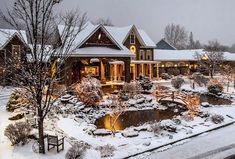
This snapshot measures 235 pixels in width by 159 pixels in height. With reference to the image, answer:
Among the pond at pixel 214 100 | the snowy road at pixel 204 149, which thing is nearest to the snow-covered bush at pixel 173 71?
the pond at pixel 214 100

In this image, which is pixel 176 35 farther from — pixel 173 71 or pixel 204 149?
pixel 204 149

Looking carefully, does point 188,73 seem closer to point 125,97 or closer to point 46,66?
point 125,97

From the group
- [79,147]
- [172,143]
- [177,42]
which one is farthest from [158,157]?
[177,42]

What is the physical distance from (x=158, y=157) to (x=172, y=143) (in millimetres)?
2111

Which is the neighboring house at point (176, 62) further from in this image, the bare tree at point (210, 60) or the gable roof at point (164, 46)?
the gable roof at point (164, 46)

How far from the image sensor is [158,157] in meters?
13.4

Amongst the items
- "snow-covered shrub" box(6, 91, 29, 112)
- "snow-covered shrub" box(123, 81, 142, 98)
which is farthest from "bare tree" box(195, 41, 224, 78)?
"snow-covered shrub" box(6, 91, 29, 112)

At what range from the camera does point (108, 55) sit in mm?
32531

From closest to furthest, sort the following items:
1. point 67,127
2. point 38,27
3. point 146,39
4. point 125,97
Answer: point 38,27 → point 67,127 → point 125,97 → point 146,39

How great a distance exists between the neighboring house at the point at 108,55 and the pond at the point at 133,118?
271 inches

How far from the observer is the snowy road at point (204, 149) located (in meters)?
13.5

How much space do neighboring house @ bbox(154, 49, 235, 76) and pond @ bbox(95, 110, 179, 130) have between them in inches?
1057

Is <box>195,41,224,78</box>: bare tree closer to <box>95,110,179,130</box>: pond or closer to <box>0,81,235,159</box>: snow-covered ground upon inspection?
<box>95,110,179,130</box>: pond

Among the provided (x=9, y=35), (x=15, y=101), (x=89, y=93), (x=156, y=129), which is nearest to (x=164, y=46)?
(x=89, y=93)
